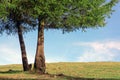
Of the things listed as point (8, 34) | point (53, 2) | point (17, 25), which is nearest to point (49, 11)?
point (53, 2)

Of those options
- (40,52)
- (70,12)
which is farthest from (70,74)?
(70,12)

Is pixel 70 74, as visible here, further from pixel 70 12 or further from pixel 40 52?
pixel 70 12

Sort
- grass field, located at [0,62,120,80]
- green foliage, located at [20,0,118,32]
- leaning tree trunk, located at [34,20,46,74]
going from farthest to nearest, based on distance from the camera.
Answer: leaning tree trunk, located at [34,20,46,74] → green foliage, located at [20,0,118,32] → grass field, located at [0,62,120,80]

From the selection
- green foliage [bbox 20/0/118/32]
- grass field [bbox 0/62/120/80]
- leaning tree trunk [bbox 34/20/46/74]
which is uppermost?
green foliage [bbox 20/0/118/32]

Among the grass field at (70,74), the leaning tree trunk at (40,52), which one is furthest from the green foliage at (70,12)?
the grass field at (70,74)

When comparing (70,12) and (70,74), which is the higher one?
(70,12)

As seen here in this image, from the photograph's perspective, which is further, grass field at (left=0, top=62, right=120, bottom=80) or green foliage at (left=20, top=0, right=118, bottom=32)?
green foliage at (left=20, top=0, right=118, bottom=32)

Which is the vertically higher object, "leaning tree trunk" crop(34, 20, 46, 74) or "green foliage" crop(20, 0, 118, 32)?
"green foliage" crop(20, 0, 118, 32)

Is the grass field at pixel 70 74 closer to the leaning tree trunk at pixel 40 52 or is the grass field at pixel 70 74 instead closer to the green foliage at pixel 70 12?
the leaning tree trunk at pixel 40 52

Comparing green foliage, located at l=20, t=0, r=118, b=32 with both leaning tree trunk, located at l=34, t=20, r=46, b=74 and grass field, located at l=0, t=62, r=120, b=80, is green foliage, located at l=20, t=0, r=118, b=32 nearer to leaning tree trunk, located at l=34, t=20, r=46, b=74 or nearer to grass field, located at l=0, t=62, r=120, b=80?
leaning tree trunk, located at l=34, t=20, r=46, b=74

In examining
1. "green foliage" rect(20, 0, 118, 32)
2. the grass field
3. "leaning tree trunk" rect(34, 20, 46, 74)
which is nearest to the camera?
the grass field

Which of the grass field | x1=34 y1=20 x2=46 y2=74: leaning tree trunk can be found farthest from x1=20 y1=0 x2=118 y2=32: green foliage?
the grass field

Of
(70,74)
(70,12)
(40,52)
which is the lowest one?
(70,74)

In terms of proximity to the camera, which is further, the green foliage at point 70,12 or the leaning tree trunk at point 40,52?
the leaning tree trunk at point 40,52
